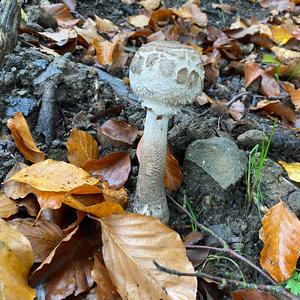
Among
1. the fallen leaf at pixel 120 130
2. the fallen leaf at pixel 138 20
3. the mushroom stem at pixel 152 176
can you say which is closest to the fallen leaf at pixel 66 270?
the mushroom stem at pixel 152 176

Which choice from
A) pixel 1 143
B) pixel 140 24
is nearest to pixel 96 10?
pixel 140 24

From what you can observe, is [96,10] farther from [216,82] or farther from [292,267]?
[292,267]

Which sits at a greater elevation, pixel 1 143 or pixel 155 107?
pixel 155 107

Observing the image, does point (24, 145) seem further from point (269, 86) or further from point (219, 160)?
point (269, 86)

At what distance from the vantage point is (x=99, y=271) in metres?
1.47

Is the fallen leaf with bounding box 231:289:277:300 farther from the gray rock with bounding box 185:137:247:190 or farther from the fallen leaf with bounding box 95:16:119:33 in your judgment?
the fallen leaf with bounding box 95:16:119:33

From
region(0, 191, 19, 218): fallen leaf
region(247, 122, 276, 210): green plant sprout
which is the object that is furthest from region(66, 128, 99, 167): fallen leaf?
region(247, 122, 276, 210): green plant sprout

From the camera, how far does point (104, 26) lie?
307 centimetres

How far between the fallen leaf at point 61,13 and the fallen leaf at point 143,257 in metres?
1.72

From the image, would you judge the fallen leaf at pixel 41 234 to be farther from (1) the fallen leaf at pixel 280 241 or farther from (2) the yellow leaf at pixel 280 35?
(2) the yellow leaf at pixel 280 35

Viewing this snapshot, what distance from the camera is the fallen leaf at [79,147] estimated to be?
188 centimetres

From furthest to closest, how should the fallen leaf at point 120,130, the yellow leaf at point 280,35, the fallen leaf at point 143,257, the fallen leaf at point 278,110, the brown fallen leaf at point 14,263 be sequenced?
1. the yellow leaf at point 280,35
2. the fallen leaf at point 278,110
3. the fallen leaf at point 120,130
4. the fallen leaf at point 143,257
5. the brown fallen leaf at point 14,263

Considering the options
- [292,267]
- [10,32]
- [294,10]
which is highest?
[10,32]

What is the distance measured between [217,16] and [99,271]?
2893 mm
